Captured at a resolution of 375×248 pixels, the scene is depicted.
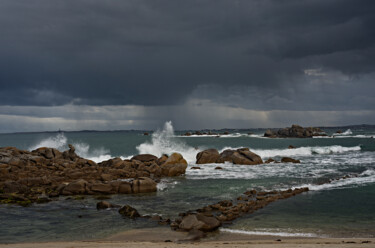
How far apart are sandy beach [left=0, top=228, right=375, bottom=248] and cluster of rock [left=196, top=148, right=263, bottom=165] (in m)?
29.8

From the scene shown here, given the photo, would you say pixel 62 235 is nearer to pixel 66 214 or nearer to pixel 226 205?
pixel 66 214

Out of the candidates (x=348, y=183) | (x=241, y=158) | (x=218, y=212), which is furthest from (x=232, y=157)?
(x=218, y=212)

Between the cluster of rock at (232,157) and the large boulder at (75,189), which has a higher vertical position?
the cluster of rock at (232,157)

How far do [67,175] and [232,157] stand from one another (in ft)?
75.5

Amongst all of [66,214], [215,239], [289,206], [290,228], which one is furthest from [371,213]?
[66,214]

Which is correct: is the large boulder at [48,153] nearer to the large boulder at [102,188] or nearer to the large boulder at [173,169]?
the large boulder at [173,169]

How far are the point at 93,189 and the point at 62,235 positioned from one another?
34.1 feet

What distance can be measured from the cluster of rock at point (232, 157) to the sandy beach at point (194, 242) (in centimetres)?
2983

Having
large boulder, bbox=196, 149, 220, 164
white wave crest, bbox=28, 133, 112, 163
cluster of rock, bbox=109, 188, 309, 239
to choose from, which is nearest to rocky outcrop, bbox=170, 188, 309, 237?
cluster of rock, bbox=109, 188, 309, 239

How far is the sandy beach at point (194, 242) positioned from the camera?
38.1ft

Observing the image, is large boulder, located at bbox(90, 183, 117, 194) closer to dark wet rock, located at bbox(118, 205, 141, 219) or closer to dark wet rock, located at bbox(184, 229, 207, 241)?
dark wet rock, located at bbox(118, 205, 141, 219)

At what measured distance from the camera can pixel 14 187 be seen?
25.4 meters

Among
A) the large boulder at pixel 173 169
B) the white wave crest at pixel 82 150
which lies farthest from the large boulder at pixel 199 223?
the white wave crest at pixel 82 150

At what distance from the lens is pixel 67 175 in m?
31.2
